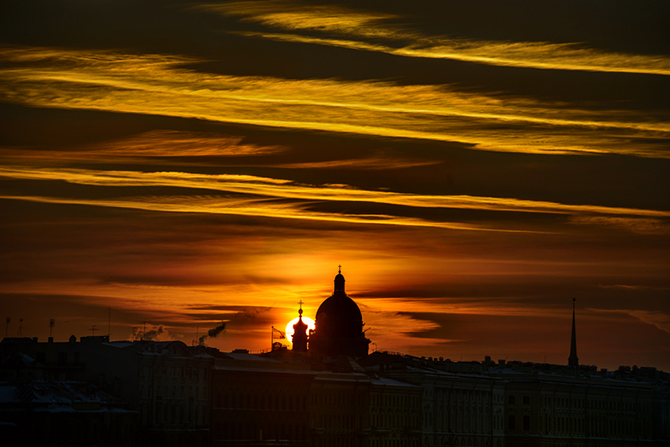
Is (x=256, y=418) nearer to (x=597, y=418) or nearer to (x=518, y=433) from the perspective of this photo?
(x=518, y=433)

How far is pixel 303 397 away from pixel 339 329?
173 ft

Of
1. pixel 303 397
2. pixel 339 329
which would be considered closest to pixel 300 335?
pixel 339 329

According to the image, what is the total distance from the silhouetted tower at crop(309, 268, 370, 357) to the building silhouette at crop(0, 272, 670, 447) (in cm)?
17

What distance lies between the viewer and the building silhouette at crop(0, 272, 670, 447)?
9044 cm

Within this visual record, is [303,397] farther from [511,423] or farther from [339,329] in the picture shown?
[339,329]

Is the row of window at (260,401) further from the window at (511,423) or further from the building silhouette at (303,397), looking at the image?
the window at (511,423)

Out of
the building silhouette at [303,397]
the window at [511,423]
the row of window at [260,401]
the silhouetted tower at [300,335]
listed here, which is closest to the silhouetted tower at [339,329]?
the building silhouette at [303,397]

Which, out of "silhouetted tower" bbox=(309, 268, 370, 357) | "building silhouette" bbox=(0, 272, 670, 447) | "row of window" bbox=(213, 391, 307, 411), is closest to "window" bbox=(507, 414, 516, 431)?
"building silhouette" bbox=(0, 272, 670, 447)

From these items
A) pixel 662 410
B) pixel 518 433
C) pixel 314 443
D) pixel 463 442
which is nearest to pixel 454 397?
pixel 463 442

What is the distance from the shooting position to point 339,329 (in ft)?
543

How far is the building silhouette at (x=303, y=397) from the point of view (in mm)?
90438

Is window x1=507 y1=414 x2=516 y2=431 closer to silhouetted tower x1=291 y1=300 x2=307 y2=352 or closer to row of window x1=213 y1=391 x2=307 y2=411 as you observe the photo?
silhouetted tower x1=291 y1=300 x2=307 y2=352

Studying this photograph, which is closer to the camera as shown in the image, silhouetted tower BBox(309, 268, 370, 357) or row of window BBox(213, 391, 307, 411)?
row of window BBox(213, 391, 307, 411)

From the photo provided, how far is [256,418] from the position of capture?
106812 mm
